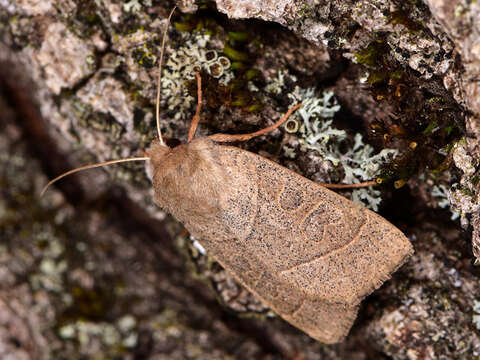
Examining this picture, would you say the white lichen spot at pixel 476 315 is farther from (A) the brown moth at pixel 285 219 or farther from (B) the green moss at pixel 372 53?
(B) the green moss at pixel 372 53

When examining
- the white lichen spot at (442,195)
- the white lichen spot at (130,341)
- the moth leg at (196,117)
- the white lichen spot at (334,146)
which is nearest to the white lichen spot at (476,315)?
the white lichen spot at (442,195)

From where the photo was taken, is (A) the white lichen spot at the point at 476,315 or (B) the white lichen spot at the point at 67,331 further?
(B) the white lichen spot at the point at 67,331

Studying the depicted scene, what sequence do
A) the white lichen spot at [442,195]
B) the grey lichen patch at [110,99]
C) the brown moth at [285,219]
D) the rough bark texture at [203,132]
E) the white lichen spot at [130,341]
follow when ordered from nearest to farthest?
the rough bark texture at [203,132]
the brown moth at [285,219]
the white lichen spot at [442,195]
the grey lichen patch at [110,99]
the white lichen spot at [130,341]

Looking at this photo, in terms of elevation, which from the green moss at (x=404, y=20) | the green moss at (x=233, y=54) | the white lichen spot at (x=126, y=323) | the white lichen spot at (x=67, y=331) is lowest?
the white lichen spot at (x=67, y=331)

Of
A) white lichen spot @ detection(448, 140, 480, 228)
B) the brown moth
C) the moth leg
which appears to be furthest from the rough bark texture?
the brown moth

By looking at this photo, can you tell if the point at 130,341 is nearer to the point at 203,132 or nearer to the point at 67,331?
the point at 67,331

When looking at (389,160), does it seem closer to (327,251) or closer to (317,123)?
(317,123)

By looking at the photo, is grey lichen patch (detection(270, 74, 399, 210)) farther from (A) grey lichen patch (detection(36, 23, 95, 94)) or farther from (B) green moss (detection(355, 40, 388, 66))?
(A) grey lichen patch (detection(36, 23, 95, 94))

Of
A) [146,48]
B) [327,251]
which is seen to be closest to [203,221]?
[327,251]
